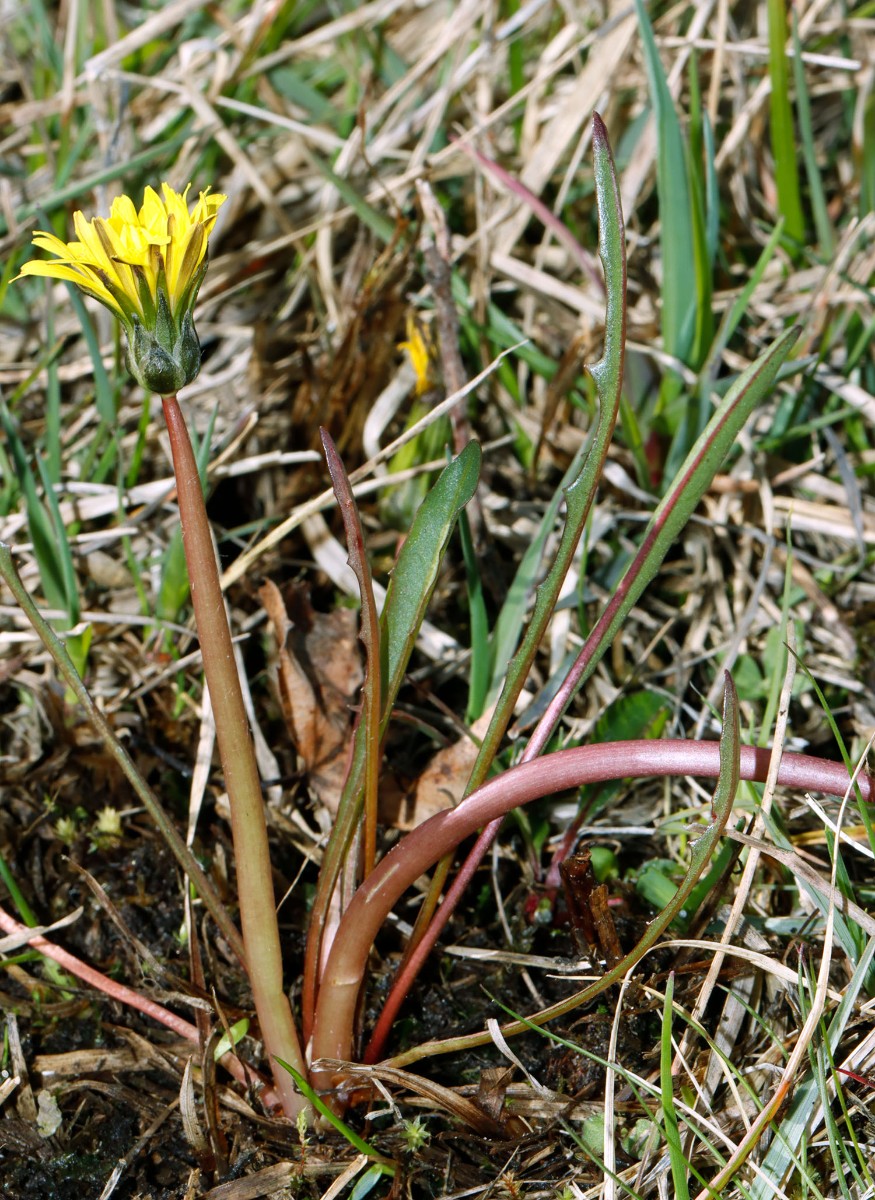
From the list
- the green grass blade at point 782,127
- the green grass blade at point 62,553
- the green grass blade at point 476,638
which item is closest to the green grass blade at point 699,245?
the green grass blade at point 782,127

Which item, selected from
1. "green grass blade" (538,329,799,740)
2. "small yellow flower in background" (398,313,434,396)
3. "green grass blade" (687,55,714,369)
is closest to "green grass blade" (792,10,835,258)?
"green grass blade" (687,55,714,369)

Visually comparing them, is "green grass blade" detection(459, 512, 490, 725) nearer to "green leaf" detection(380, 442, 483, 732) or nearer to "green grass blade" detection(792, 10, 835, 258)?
"green leaf" detection(380, 442, 483, 732)

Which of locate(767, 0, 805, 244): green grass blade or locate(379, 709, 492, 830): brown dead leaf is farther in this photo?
locate(767, 0, 805, 244): green grass blade

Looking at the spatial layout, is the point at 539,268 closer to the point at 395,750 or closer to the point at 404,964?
the point at 395,750

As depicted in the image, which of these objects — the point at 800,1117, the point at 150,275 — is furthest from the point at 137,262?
the point at 800,1117

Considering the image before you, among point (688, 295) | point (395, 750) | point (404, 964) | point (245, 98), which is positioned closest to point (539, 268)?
point (688, 295)

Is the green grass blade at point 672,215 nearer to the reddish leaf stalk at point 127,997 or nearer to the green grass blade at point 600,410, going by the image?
the green grass blade at point 600,410
